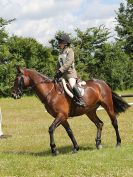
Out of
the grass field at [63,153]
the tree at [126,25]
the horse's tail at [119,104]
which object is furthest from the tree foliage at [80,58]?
the horse's tail at [119,104]

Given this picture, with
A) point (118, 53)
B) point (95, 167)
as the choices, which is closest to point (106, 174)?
point (95, 167)

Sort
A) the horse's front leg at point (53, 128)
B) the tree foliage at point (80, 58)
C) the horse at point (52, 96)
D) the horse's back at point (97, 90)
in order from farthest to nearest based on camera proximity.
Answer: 1. the tree foliage at point (80, 58)
2. the horse's back at point (97, 90)
3. the horse at point (52, 96)
4. the horse's front leg at point (53, 128)

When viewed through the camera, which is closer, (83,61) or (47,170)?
(47,170)

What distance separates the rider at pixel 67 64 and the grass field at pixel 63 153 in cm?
160

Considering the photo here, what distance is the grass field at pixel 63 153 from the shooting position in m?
9.62

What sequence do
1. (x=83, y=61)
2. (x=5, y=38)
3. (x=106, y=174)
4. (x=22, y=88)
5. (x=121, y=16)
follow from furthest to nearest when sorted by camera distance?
(x=121, y=16) < (x=83, y=61) < (x=5, y=38) < (x=22, y=88) < (x=106, y=174)

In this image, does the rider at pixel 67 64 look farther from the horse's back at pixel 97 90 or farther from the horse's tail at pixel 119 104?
the horse's tail at pixel 119 104

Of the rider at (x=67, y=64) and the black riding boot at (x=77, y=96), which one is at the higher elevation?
the rider at (x=67, y=64)

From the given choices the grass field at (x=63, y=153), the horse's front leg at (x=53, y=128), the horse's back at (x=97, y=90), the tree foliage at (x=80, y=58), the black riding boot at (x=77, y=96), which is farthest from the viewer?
the tree foliage at (x=80, y=58)

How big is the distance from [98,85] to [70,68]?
4.76 ft

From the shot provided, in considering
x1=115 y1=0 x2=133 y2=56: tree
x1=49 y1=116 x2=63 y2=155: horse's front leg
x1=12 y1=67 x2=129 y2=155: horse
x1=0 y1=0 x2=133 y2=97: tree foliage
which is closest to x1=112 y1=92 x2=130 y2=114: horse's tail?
x1=12 y1=67 x2=129 y2=155: horse

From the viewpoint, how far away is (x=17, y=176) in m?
9.35

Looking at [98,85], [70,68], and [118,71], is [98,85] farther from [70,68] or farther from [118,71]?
[118,71]

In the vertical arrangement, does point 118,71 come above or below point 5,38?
below
